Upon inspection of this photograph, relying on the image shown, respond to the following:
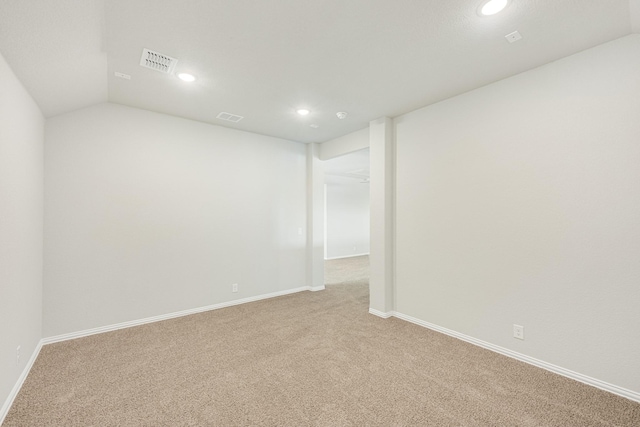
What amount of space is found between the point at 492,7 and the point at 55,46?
10.0 feet

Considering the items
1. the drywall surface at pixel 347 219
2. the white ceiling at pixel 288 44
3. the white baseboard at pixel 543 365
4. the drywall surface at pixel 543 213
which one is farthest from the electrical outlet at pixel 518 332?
the drywall surface at pixel 347 219

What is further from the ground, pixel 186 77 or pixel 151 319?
pixel 186 77

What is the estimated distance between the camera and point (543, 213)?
2469mm

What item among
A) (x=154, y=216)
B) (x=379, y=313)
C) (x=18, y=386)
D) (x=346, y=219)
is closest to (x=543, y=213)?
(x=379, y=313)

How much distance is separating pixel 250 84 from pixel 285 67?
522 millimetres

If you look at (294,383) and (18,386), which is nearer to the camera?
(18,386)

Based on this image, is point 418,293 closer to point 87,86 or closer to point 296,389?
point 296,389

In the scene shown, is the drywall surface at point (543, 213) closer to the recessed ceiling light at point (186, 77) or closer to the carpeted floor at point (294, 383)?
the carpeted floor at point (294, 383)

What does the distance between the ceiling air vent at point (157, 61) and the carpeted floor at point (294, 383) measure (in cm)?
275

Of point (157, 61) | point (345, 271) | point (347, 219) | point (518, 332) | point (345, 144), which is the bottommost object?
point (345, 271)

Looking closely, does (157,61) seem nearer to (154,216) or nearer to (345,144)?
(154,216)

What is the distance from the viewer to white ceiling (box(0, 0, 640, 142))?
1.76m

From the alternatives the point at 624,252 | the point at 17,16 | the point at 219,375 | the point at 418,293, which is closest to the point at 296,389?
the point at 219,375

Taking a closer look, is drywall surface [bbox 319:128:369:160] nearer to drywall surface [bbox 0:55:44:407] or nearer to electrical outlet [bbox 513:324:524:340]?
electrical outlet [bbox 513:324:524:340]
